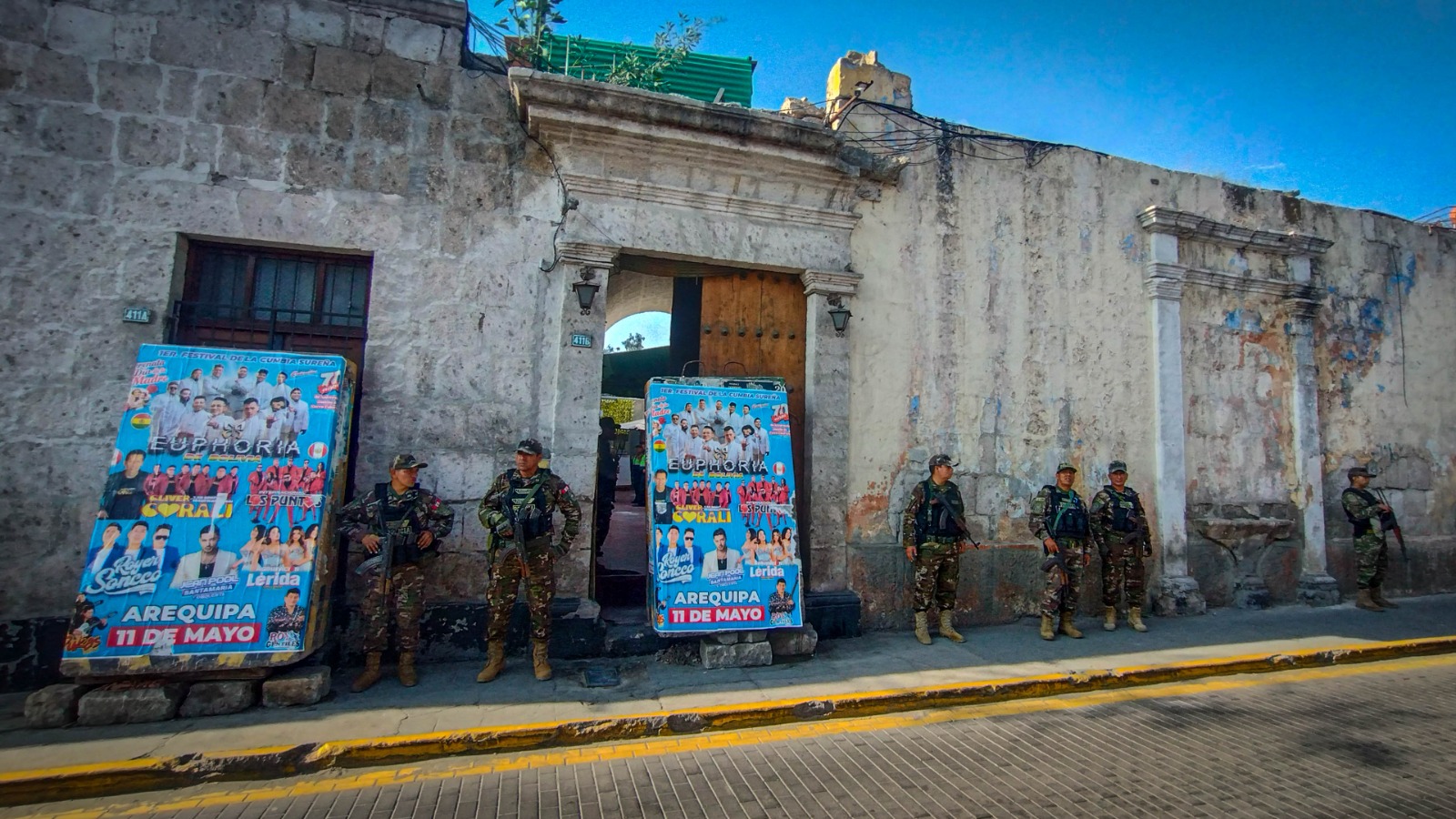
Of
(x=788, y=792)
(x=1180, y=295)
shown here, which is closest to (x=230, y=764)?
(x=788, y=792)

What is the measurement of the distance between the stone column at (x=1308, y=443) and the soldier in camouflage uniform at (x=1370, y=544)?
0.28m

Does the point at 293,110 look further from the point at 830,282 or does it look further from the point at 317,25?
the point at 830,282

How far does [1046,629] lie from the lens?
647cm

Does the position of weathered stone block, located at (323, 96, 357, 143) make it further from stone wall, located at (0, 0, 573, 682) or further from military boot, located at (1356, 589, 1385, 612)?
military boot, located at (1356, 589, 1385, 612)

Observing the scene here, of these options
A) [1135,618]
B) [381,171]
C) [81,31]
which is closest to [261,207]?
[381,171]

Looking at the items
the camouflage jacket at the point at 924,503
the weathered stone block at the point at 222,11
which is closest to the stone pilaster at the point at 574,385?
the camouflage jacket at the point at 924,503

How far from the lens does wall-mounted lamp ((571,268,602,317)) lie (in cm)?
605

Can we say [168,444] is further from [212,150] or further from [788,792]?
[788,792]

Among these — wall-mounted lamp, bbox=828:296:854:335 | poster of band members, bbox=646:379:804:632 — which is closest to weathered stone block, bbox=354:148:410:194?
poster of band members, bbox=646:379:804:632

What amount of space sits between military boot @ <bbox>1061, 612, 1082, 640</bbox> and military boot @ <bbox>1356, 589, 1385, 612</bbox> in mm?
4408

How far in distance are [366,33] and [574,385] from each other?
3.51 meters

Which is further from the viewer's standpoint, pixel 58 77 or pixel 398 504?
pixel 58 77

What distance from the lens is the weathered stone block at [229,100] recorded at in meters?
5.43

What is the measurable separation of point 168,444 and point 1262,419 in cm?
1123
